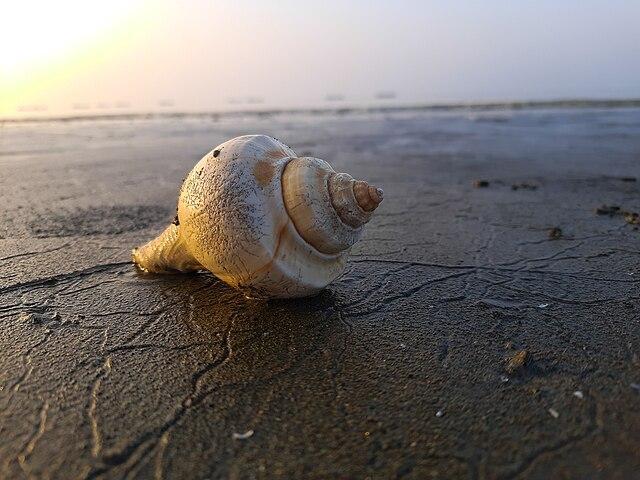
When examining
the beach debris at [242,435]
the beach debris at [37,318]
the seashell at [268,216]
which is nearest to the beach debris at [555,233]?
the seashell at [268,216]

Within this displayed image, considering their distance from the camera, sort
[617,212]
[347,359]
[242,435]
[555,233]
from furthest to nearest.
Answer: [617,212]
[555,233]
[347,359]
[242,435]

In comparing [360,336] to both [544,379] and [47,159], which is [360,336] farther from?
[47,159]

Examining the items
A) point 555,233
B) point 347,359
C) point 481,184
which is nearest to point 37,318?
point 347,359

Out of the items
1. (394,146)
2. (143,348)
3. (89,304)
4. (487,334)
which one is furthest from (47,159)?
(487,334)

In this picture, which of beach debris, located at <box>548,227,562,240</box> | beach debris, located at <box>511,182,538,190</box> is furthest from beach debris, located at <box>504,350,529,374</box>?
beach debris, located at <box>511,182,538,190</box>

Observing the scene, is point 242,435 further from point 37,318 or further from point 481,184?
point 481,184

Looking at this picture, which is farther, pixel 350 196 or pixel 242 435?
pixel 350 196
